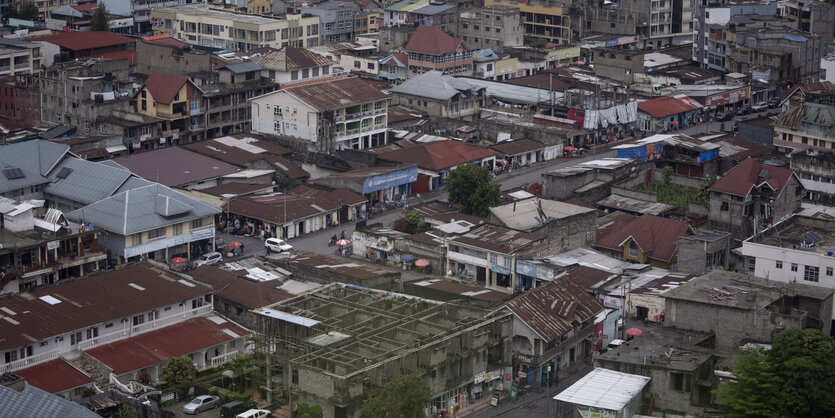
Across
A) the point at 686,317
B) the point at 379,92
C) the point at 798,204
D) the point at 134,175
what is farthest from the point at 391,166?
the point at 686,317

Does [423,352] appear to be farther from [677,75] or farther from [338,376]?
[677,75]

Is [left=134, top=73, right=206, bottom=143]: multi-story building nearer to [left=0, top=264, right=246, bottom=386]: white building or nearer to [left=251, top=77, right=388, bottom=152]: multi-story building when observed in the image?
[left=251, top=77, right=388, bottom=152]: multi-story building

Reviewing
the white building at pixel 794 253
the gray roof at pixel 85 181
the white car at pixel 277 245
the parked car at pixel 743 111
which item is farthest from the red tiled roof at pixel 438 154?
the parked car at pixel 743 111

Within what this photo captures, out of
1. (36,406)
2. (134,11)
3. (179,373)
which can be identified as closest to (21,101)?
(134,11)

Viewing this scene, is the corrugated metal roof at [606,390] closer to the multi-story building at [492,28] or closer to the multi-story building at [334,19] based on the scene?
the multi-story building at [492,28]

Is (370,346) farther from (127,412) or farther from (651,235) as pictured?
(651,235)
